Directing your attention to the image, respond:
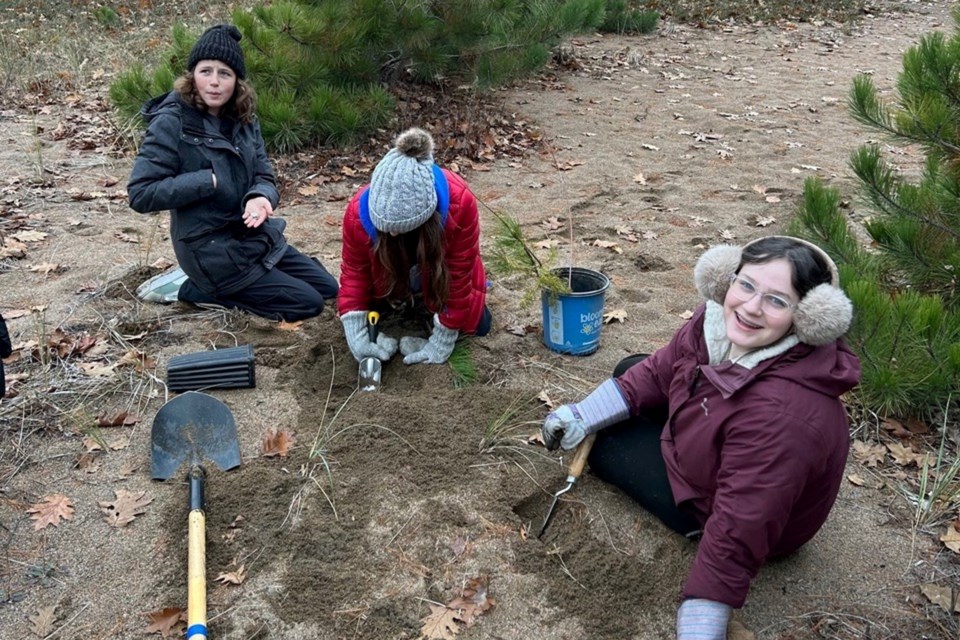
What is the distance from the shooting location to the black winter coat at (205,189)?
11.7 ft

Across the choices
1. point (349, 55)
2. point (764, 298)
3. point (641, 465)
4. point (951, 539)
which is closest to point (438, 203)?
point (641, 465)

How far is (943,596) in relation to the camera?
93.7 inches

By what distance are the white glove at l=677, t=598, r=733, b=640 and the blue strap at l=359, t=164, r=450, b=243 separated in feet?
5.68


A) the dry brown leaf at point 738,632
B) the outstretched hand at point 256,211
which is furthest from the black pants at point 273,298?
the dry brown leaf at point 738,632

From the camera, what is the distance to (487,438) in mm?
2926

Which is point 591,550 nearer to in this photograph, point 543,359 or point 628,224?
point 543,359

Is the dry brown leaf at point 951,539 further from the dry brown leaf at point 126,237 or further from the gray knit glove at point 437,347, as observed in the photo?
the dry brown leaf at point 126,237

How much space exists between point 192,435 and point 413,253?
1141mm

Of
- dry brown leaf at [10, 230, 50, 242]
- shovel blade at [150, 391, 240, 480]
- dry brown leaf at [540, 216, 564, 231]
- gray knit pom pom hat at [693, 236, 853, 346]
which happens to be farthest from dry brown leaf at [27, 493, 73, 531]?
dry brown leaf at [540, 216, 564, 231]

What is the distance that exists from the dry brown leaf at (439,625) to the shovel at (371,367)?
1220mm

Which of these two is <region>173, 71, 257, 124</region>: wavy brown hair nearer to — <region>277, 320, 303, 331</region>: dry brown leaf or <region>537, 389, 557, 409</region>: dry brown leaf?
<region>277, 320, 303, 331</region>: dry brown leaf

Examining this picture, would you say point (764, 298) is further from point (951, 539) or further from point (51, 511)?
point (51, 511)

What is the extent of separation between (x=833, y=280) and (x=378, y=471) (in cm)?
164

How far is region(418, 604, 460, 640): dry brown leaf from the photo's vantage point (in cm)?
223
